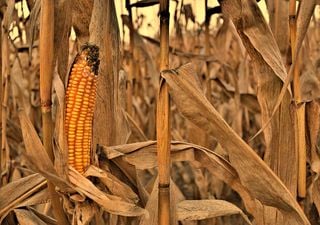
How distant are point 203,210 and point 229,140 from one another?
1.50 ft

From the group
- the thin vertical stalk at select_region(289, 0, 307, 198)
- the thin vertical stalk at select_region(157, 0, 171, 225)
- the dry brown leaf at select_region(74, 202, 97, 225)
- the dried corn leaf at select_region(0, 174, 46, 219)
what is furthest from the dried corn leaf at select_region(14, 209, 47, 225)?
the thin vertical stalk at select_region(289, 0, 307, 198)

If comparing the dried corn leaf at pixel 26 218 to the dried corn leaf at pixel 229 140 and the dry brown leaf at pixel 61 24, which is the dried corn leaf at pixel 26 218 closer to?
the dry brown leaf at pixel 61 24

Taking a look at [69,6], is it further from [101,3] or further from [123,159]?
[123,159]

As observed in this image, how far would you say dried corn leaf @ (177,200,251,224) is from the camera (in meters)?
1.79

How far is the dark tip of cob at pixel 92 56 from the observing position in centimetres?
135

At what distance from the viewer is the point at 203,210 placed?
5.93 feet

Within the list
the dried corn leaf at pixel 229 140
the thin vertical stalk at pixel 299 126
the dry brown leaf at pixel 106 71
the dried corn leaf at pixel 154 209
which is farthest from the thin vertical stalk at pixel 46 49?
the thin vertical stalk at pixel 299 126

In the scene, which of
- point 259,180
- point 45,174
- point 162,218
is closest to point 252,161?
point 259,180

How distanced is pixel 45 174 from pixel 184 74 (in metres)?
0.44

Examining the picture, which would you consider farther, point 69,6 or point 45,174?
point 69,6

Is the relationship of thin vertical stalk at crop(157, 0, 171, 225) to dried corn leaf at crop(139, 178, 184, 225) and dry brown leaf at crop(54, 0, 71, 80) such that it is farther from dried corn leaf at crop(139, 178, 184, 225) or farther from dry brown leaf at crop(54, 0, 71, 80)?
dry brown leaf at crop(54, 0, 71, 80)

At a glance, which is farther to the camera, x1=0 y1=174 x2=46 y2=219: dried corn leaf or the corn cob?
x1=0 y1=174 x2=46 y2=219: dried corn leaf

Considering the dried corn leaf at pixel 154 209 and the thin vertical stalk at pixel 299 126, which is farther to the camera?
the thin vertical stalk at pixel 299 126

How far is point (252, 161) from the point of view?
1.44 m
